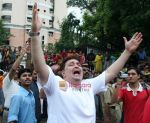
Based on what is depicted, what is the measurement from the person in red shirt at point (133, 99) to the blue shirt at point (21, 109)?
1.88 m

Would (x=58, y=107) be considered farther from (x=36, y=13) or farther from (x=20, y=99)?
(x=20, y=99)

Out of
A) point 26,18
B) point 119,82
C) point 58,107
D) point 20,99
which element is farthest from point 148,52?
point 26,18

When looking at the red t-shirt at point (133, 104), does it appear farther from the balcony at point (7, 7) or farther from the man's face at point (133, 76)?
the balcony at point (7, 7)

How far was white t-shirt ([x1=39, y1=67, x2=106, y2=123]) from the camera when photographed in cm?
467

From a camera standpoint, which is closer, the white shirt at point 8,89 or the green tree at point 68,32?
the white shirt at point 8,89

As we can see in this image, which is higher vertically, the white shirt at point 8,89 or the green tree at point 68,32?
the green tree at point 68,32

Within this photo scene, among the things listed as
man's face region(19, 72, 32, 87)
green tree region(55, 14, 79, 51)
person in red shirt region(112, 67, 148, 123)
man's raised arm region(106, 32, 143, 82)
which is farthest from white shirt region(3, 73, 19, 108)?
green tree region(55, 14, 79, 51)

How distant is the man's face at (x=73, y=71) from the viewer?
486 cm

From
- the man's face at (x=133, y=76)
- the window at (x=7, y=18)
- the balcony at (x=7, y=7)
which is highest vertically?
the balcony at (x=7, y=7)

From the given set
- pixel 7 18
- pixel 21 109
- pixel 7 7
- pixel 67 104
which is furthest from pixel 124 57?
pixel 7 7

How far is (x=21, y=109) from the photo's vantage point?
21.3ft

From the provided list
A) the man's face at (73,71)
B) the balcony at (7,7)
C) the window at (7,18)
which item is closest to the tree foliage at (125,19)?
the man's face at (73,71)

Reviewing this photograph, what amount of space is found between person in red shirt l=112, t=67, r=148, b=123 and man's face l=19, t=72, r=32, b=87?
1.67 meters

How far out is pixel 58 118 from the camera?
466 cm
